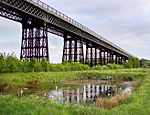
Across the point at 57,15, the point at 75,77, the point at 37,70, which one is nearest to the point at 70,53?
the point at 57,15

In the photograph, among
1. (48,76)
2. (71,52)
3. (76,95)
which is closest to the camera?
(76,95)

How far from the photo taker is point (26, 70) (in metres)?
19.4

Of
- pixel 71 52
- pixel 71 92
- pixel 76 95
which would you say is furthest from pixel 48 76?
pixel 71 52

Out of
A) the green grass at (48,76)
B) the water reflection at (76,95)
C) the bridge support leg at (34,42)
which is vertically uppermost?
the bridge support leg at (34,42)

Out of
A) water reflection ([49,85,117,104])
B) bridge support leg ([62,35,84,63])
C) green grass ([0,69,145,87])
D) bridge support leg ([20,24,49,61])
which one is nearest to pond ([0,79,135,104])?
water reflection ([49,85,117,104])

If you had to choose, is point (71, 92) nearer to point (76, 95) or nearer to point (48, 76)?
→ point (76, 95)

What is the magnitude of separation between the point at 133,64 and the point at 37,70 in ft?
157

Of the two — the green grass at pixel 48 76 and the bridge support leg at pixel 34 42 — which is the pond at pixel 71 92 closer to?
the green grass at pixel 48 76

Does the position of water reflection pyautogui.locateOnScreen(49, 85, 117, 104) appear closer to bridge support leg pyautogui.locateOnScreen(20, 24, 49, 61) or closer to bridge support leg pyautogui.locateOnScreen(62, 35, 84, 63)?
bridge support leg pyautogui.locateOnScreen(20, 24, 49, 61)

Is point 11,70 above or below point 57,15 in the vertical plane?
below

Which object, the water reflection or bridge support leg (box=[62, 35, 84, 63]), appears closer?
the water reflection

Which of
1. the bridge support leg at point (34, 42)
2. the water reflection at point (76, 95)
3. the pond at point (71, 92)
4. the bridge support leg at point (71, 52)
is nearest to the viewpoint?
the water reflection at point (76, 95)

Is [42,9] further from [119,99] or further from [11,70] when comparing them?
[119,99]

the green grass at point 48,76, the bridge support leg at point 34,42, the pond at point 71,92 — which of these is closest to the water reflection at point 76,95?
the pond at point 71,92
